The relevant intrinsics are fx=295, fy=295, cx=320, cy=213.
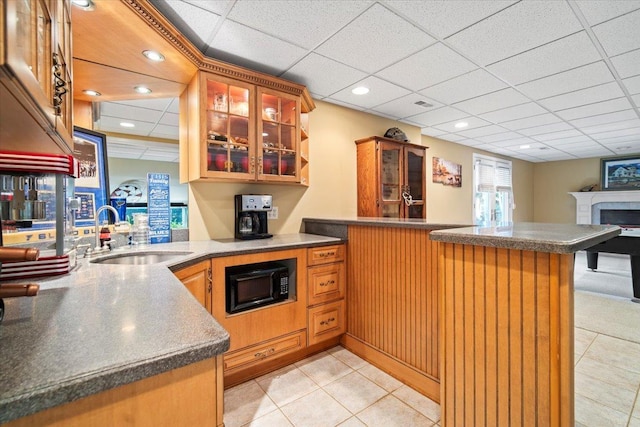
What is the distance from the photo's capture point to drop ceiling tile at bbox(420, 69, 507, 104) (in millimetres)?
2777

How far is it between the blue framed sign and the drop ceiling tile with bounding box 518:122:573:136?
508 centimetres

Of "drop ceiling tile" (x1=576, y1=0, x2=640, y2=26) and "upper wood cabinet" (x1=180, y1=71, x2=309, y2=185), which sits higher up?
"drop ceiling tile" (x1=576, y1=0, x2=640, y2=26)

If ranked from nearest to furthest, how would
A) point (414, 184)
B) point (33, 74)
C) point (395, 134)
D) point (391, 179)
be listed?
point (33, 74)
point (391, 179)
point (395, 134)
point (414, 184)

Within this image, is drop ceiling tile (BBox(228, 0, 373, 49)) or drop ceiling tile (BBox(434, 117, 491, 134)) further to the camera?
drop ceiling tile (BBox(434, 117, 491, 134))

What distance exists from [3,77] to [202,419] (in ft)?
2.40

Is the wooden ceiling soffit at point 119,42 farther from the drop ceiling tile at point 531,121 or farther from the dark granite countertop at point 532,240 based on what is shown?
the drop ceiling tile at point 531,121

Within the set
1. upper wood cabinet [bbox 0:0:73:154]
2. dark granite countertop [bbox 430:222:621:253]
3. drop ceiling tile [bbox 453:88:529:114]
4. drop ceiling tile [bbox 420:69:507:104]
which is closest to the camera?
upper wood cabinet [bbox 0:0:73:154]

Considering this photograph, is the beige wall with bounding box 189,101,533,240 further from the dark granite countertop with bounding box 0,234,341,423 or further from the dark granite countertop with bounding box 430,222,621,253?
the dark granite countertop with bounding box 430,222,621,253

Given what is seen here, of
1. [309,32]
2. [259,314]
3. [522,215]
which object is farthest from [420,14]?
[522,215]

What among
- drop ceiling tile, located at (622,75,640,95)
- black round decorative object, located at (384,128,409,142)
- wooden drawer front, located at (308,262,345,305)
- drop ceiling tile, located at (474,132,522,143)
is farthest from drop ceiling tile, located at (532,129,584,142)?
wooden drawer front, located at (308,262,345,305)

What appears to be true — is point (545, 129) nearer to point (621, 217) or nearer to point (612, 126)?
point (612, 126)

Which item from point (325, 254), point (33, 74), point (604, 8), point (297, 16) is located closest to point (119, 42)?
point (297, 16)

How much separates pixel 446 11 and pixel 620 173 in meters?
7.94

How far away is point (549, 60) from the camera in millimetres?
2465
